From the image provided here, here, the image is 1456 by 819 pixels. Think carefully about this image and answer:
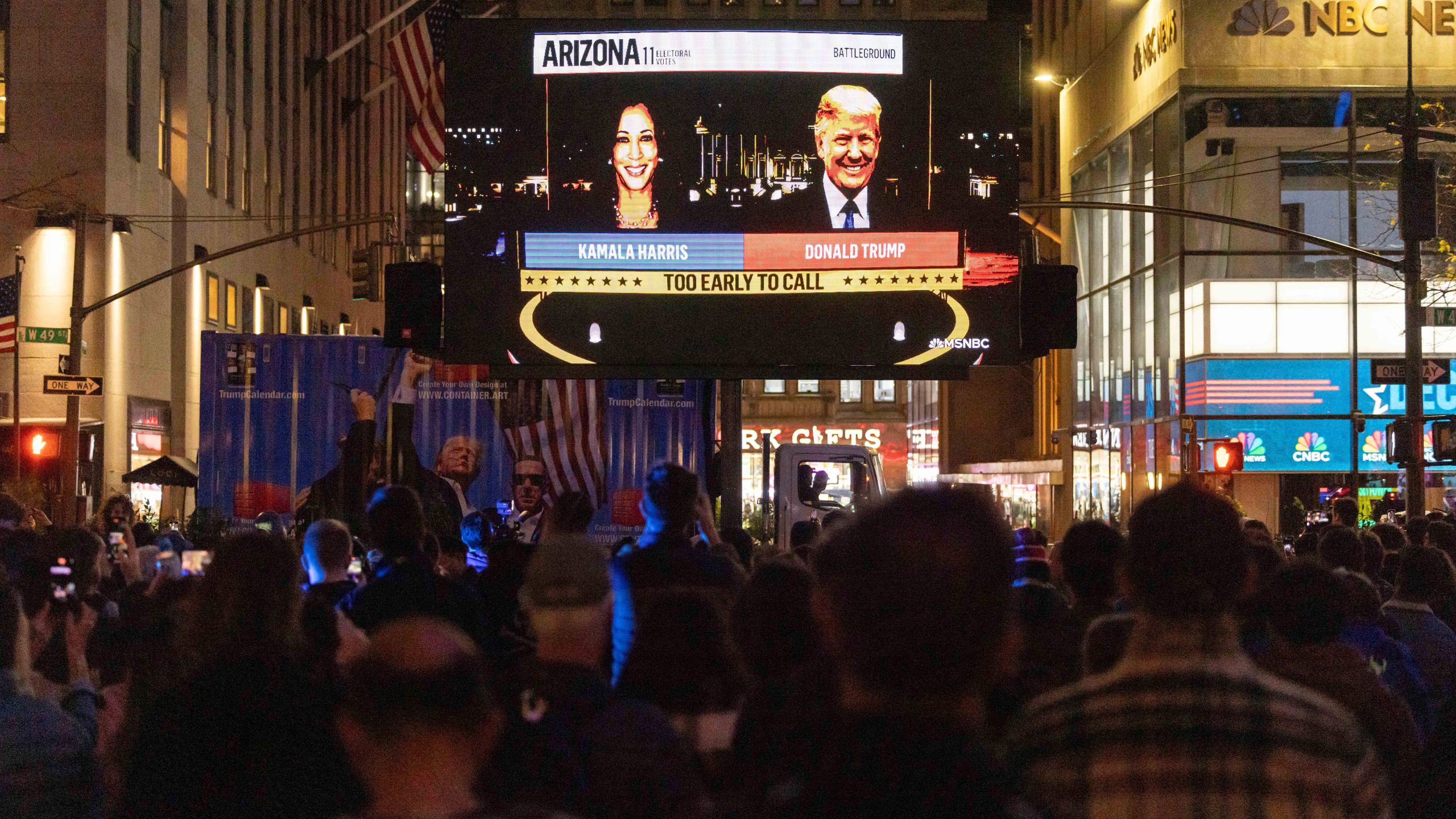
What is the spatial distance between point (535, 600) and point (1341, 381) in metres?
28.3

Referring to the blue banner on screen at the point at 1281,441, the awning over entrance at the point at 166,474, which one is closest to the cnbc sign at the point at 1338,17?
the blue banner on screen at the point at 1281,441

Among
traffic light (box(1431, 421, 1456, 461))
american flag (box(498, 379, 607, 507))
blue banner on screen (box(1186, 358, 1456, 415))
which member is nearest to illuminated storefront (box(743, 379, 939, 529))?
blue banner on screen (box(1186, 358, 1456, 415))

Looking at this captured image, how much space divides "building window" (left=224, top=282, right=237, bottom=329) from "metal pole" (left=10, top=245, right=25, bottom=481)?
9732 millimetres

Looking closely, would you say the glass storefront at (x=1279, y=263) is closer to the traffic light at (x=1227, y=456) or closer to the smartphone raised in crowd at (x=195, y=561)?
the traffic light at (x=1227, y=456)

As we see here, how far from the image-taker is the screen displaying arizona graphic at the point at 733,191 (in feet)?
52.6

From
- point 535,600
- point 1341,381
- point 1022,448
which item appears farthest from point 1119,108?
point 535,600

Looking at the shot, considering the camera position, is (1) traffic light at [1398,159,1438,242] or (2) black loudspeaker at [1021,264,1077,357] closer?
(2) black loudspeaker at [1021,264,1077,357]

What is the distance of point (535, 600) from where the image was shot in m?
3.84

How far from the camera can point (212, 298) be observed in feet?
126

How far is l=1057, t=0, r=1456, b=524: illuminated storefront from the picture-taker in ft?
93.9

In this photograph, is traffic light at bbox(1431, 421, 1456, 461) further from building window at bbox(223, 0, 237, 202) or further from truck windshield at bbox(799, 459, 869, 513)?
building window at bbox(223, 0, 237, 202)

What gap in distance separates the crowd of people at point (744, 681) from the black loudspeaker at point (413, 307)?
9.35 metres

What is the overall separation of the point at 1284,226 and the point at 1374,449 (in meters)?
4.44

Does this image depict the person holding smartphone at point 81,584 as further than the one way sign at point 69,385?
No
